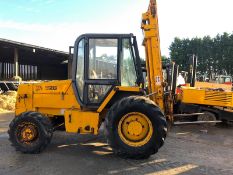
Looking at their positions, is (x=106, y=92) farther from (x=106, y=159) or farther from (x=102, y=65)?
(x=106, y=159)

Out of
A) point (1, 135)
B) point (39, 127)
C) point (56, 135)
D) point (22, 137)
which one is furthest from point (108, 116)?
point (1, 135)

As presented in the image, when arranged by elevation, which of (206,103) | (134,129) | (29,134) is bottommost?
(29,134)

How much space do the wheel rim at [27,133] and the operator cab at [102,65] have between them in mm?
1166

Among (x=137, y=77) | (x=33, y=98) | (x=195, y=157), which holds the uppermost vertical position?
(x=137, y=77)

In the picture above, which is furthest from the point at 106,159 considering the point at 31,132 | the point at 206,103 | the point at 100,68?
the point at 206,103

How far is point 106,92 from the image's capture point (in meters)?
7.24

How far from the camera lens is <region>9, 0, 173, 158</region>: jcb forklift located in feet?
22.1

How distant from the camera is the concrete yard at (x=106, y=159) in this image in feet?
20.0

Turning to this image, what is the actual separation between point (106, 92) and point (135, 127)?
3.45 feet

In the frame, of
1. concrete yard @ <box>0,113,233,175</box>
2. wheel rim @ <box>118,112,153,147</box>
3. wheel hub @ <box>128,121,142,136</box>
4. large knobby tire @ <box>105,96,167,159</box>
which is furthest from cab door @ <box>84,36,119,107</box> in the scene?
concrete yard @ <box>0,113,233,175</box>

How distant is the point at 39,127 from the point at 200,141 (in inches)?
165

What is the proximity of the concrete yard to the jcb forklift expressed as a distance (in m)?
0.40

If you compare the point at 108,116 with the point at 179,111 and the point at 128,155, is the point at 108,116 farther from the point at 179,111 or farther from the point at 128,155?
the point at 179,111

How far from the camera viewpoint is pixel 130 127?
6.75 metres
